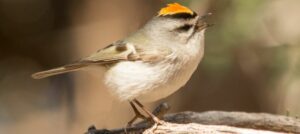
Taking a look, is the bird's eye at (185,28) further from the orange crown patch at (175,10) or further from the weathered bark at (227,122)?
the weathered bark at (227,122)

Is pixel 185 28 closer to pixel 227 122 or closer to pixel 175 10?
pixel 175 10

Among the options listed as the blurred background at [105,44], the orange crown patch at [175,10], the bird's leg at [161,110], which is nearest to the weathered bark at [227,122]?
the bird's leg at [161,110]

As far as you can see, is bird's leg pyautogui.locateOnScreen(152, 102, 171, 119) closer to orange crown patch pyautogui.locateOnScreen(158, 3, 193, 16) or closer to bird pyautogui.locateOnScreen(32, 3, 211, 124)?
bird pyautogui.locateOnScreen(32, 3, 211, 124)

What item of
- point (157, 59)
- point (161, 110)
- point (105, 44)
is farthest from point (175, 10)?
point (105, 44)

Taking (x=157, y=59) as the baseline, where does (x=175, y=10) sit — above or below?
above

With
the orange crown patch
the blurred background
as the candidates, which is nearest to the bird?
the orange crown patch

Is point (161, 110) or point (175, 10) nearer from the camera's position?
point (175, 10)
